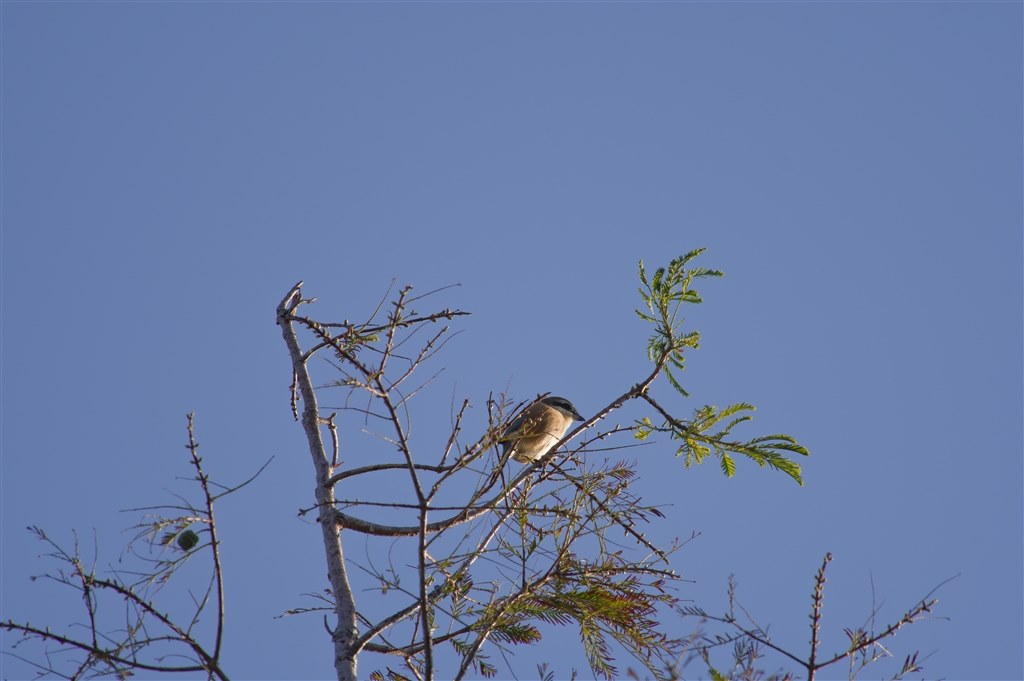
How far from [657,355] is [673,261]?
401 mm

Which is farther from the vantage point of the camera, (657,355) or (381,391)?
(657,355)

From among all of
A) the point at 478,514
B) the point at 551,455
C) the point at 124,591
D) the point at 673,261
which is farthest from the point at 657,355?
the point at 124,591

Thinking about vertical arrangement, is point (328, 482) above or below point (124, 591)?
above

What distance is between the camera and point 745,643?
2812 mm

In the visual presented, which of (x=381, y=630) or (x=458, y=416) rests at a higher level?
(x=458, y=416)

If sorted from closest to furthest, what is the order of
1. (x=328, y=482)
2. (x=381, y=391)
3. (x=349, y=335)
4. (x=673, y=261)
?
(x=381, y=391) → (x=349, y=335) → (x=328, y=482) → (x=673, y=261)

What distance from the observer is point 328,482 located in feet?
13.3

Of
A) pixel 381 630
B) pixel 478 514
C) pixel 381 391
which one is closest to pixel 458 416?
pixel 381 391

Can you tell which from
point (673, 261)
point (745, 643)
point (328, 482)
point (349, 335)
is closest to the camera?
point (745, 643)

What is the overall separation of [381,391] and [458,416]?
28 cm

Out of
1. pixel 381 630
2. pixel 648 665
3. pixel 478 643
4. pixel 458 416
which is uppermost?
pixel 458 416

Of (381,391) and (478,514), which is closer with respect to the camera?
(381,391)

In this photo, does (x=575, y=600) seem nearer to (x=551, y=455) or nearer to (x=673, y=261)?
(x=551, y=455)

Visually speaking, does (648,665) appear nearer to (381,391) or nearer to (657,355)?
(381,391)
